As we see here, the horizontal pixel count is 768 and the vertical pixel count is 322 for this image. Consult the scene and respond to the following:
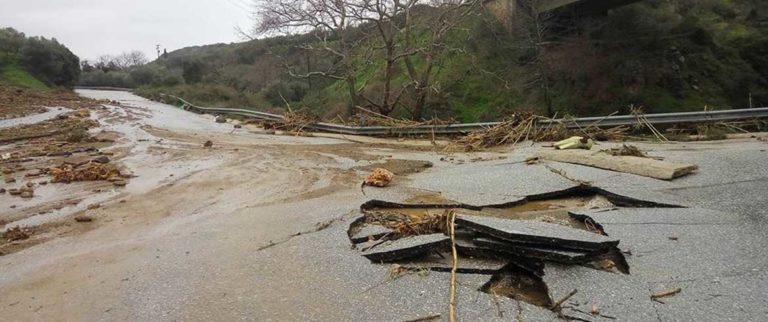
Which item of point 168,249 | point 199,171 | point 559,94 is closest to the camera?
point 168,249

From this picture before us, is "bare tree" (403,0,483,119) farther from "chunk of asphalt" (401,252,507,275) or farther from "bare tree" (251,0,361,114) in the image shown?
"chunk of asphalt" (401,252,507,275)

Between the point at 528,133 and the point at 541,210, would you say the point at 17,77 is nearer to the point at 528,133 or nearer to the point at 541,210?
the point at 528,133

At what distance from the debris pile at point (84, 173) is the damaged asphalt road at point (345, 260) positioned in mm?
1165

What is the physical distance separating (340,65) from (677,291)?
16855mm

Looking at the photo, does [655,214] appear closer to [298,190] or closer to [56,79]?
[298,190]

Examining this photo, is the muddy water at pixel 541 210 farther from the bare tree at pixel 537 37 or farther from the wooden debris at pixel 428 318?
the bare tree at pixel 537 37

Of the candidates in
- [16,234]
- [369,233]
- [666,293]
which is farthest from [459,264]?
[16,234]

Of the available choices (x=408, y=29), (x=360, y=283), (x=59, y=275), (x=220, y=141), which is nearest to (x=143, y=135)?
(x=220, y=141)

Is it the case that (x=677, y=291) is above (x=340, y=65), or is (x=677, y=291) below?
below

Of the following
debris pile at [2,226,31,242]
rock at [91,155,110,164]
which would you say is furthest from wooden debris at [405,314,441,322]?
rock at [91,155,110,164]

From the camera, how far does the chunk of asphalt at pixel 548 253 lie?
383 centimetres

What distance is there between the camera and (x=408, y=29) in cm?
1811

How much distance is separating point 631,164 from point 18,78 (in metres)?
41.1

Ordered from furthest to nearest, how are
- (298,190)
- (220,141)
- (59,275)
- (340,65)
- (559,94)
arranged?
(559,94) → (340,65) → (220,141) → (298,190) → (59,275)
